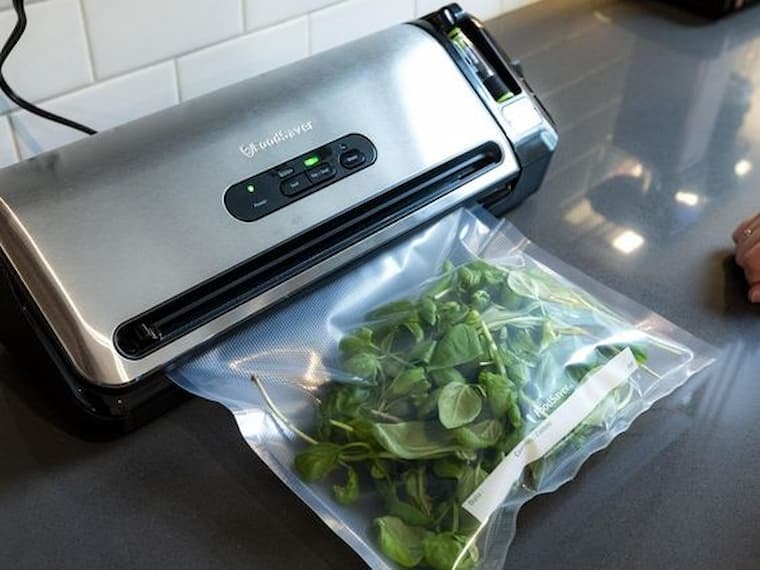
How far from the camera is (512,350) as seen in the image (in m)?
0.59

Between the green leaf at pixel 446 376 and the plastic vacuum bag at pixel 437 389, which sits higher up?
the green leaf at pixel 446 376

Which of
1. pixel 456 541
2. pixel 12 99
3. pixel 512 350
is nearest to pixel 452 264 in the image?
pixel 512 350

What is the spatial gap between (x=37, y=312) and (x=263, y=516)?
186 millimetres

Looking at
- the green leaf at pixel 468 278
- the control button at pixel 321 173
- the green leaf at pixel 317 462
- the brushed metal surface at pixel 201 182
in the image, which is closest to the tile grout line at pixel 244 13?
the brushed metal surface at pixel 201 182

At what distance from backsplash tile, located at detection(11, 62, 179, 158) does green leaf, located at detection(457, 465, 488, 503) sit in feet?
1.40

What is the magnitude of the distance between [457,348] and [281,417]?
12 cm

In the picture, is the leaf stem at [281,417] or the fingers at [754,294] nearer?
the leaf stem at [281,417]

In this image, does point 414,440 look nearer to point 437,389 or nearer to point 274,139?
point 437,389

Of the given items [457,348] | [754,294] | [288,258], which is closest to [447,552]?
[457,348]

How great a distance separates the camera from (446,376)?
22.2 inches

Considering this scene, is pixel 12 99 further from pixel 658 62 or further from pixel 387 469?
pixel 658 62

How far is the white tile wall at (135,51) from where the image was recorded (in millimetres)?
689

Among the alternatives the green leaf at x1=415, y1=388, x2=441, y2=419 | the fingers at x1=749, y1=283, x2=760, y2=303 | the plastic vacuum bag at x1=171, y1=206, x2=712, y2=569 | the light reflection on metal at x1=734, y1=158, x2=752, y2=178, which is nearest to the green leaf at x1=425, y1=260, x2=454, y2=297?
the plastic vacuum bag at x1=171, y1=206, x2=712, y2=569

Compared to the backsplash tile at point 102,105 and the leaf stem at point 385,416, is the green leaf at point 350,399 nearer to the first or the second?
the leaf stem at point 385,416
